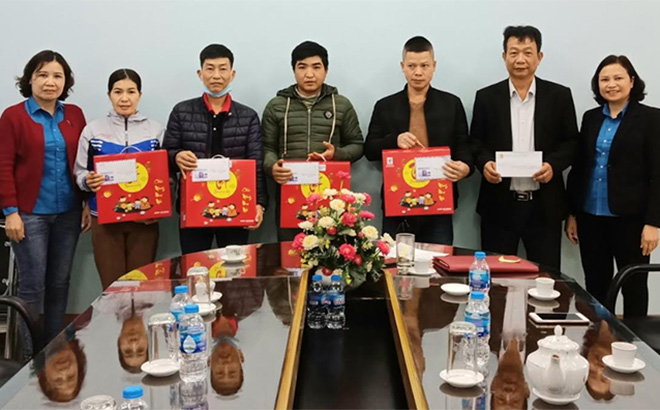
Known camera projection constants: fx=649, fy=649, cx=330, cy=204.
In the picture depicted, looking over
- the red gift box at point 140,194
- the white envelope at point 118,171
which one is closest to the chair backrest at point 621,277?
the red gift box at point 140,194

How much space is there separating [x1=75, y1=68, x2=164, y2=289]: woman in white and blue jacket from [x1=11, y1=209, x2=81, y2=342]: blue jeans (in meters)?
0.16

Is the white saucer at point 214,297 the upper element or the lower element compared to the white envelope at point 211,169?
lower

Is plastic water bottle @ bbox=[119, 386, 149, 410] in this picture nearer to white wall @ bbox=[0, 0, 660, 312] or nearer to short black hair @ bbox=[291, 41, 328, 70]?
short black hair @ bbox=[291, 41, 328, 70]

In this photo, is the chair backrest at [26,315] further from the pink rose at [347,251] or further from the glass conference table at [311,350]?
the pink rose at [347,251]

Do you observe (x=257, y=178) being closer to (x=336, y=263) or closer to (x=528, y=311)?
(x=336, y=263)

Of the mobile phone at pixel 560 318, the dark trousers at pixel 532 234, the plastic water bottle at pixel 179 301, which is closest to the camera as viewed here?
the plastic water bottle at pixel 179 301

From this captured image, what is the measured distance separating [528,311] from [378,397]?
61 cm

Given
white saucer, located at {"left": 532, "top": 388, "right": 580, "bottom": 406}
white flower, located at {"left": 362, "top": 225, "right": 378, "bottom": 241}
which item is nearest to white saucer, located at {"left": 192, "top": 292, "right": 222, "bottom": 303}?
white flower, located at {"left": 362, "top": 225, "right": 378, "bottom": 241}

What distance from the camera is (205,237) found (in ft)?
12.1

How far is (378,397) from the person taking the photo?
5.58ft

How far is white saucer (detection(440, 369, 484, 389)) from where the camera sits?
144cm

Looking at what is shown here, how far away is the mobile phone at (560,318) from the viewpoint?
6.24ft

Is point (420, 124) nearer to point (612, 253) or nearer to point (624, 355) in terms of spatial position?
point (612, 253)

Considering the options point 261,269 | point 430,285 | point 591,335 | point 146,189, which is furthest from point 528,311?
point 146,189
